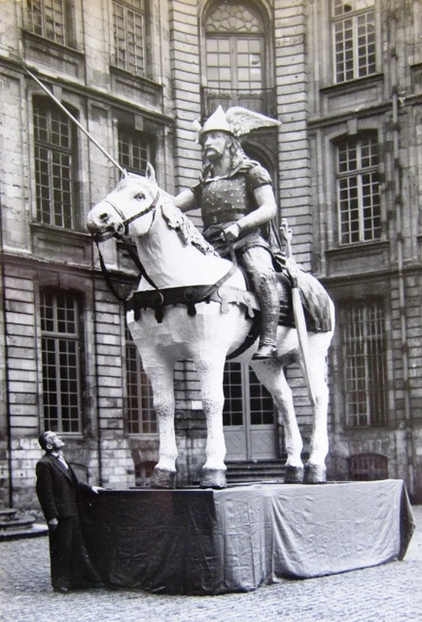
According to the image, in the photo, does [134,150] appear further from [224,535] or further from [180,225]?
[224,535]

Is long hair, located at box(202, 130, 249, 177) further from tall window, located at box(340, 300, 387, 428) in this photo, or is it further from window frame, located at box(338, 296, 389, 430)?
tall window, located at box(340, 300, 387, 428)

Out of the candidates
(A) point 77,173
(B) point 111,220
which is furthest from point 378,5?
(B) point 111,220

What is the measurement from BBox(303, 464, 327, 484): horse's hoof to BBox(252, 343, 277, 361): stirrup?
4.96 ft

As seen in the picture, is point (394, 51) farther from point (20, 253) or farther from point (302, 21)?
point (20, 253)

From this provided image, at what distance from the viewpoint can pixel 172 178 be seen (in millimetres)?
23859

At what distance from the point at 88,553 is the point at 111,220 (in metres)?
3.10

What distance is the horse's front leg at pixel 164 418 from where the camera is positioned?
893 centimetres

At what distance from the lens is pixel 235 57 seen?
25.3 m

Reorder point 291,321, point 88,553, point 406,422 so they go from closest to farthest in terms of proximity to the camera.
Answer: point 88,553, point 291,321, point 406,422

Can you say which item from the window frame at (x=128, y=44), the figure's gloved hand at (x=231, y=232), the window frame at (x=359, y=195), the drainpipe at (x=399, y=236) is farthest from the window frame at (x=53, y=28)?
the figure's gloved hand at (x=231, y=232)

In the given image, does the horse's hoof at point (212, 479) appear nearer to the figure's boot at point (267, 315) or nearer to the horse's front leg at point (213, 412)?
the horse's front leg at point (213, 412)

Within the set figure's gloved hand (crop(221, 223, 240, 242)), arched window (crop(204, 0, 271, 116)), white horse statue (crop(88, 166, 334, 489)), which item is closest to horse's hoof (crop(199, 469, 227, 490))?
white horse statue (crop(88, 166, 334, 489))

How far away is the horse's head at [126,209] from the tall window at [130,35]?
581 inches

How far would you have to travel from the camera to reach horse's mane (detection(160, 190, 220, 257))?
870cm
